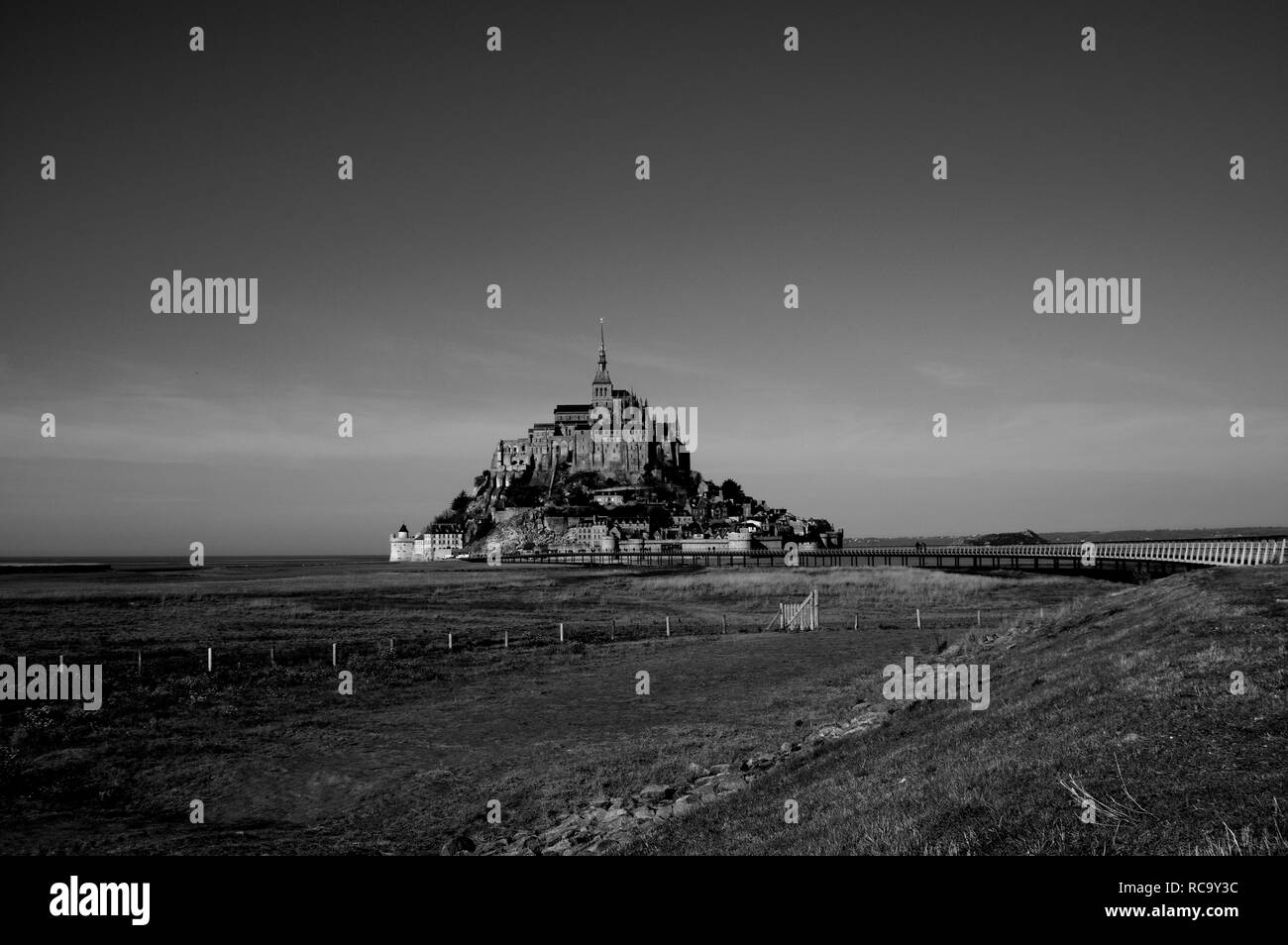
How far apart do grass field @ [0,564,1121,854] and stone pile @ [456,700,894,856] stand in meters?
0.97

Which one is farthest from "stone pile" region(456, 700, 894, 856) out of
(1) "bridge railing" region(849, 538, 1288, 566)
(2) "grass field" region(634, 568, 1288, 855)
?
(1) "bridge railing" region(849, 538, 1288, 566)

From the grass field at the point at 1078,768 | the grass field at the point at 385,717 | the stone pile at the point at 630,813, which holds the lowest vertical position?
the grass field at the point at 385,717

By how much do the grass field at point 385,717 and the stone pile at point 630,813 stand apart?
97 cm

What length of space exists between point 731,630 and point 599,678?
20.1 m

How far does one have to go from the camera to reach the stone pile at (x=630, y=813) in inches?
543

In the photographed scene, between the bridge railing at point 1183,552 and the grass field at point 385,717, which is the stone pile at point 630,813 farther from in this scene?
the bridge railing at point 1183,552

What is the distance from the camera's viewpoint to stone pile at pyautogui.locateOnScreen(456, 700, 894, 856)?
13781 mm

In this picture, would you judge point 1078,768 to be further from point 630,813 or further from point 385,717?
point 385,717

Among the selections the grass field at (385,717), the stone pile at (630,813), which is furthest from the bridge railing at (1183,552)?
the stone pile at (630,813)

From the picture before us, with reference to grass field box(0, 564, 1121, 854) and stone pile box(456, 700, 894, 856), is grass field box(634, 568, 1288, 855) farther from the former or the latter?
grass field box(0, 564, 1121, 854)

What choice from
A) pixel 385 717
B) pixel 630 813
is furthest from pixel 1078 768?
pixel 385 717
